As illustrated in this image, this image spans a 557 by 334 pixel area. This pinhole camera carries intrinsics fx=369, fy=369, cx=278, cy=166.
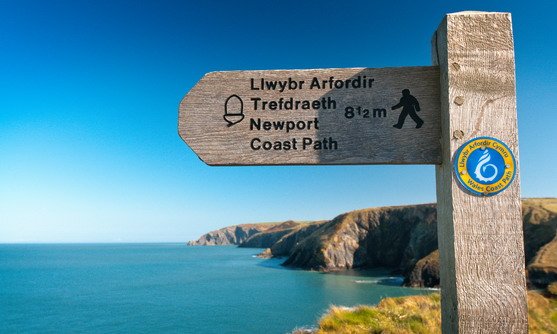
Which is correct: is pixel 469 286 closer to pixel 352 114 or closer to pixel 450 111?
pixel 450 111

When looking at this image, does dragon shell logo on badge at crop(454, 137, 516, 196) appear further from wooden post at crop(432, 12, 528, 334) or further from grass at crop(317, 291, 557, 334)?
grass at crop(317, 291, 557, 334)

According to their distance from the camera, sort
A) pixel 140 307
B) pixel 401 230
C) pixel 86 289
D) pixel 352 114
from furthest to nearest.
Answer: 1. pixel 401 230
2. pixel 86 289
3. pixel 140 307
4. pixel 352 114

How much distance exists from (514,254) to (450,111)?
28.0 inches

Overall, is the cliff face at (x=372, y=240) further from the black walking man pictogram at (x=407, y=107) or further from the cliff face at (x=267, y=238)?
the cliff face at (x=267, y=238)

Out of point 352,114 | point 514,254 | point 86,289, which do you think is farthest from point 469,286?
point 86,289

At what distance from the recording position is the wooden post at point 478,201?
166 centimetres

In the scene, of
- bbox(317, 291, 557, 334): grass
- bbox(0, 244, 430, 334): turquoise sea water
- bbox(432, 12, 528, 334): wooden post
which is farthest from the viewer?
bbox(0, 244, 430, 334): turquoise sea water

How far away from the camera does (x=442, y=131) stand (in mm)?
1835

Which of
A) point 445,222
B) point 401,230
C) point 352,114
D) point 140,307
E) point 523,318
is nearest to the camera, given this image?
point 523,318

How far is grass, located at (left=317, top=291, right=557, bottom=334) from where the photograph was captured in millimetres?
6957

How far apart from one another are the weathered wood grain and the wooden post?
138 millimetres

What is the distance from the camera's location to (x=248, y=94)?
80.0 inches

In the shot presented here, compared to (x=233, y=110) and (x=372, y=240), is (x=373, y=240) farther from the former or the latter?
(x=233, y=110)

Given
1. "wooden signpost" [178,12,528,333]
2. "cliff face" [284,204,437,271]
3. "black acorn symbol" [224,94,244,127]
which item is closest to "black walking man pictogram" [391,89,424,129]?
"wooden signpost" [178,12,528,333]
